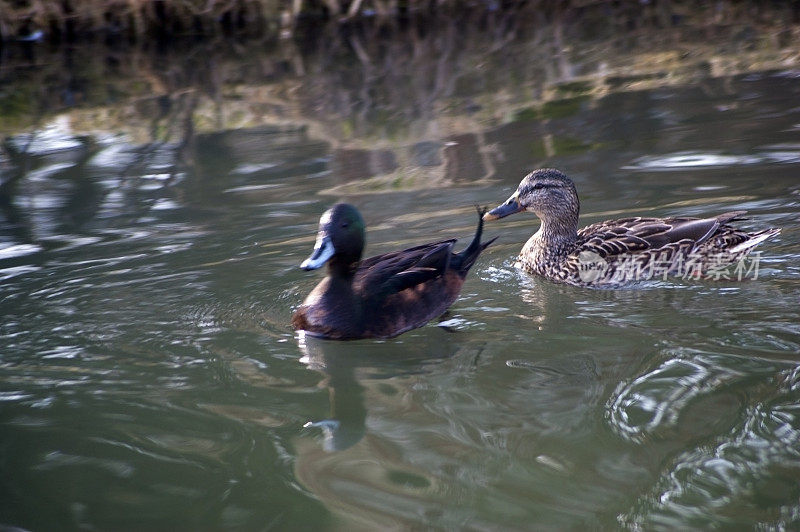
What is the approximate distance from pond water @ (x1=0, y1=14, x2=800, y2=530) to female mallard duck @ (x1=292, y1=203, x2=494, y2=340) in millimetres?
117

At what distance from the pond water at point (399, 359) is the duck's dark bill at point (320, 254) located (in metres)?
0.54

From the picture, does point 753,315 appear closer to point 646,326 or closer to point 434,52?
point 646,326

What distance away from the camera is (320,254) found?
216 inches

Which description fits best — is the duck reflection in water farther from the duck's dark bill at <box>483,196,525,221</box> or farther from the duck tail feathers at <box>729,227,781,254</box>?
the duck tail feathers at <box>729,227,781,254</box>

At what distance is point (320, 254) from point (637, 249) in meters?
2.31

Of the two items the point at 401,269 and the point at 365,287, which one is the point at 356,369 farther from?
the point at 401,269

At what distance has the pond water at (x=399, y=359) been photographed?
149 inches

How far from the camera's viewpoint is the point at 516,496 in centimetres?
370

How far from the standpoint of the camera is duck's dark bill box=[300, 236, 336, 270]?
535 cm

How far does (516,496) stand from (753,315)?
235 cm

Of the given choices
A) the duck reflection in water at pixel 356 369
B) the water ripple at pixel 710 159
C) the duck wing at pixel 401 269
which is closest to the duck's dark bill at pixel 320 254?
the duck wing at pixel 401 269

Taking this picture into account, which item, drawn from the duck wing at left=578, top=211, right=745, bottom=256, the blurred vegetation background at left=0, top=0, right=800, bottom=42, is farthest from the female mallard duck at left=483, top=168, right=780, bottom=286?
the blurred vegetation background at left=0, top=0, right=800, bottom=42

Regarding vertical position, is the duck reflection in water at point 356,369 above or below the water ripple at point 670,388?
below

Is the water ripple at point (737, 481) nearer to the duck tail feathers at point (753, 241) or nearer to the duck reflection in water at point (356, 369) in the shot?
the duck reflection in water at point (356, 369)
